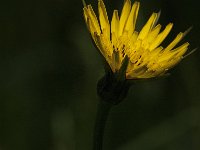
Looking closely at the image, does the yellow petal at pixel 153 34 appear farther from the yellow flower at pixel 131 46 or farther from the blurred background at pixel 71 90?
the blurred background at pixel 71 90

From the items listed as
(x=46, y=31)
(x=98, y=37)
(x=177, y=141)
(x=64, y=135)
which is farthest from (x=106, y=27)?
(x=46, y=31)

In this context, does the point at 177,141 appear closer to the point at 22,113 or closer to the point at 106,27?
the point at 22,113

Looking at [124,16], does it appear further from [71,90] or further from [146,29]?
[71,90]

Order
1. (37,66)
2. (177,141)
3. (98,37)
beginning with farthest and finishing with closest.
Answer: (37,66) < (177,141) < (98,37)

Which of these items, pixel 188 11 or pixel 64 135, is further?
pixel 188 11

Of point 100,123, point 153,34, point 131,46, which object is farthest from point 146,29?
point 100,123
